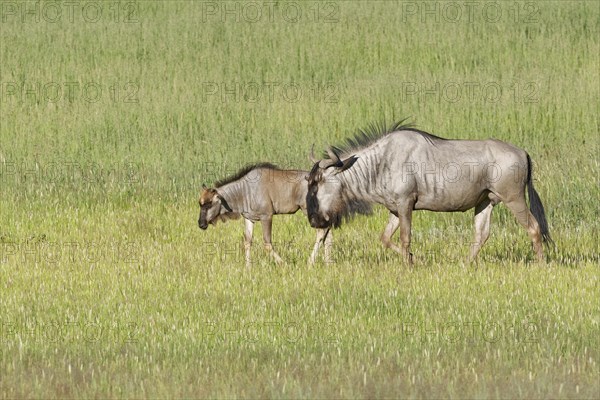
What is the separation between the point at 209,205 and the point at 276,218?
113 inches

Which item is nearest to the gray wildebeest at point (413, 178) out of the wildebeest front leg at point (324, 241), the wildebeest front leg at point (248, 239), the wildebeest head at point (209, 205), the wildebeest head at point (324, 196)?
the wildebeest head at point (324, 196)

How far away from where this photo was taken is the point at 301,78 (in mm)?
28938

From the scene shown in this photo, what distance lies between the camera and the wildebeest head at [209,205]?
15.6 meters

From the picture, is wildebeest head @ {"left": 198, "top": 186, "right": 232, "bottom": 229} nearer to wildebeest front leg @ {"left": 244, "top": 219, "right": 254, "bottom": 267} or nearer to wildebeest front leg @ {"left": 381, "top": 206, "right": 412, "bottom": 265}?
wildebeest front leg @ {"left": 244, "top": 219, "right": 254, "bottom": 267}

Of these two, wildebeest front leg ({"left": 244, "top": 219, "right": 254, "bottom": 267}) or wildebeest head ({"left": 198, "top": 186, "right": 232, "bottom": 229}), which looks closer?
wildebeest front leg ({"left": 244, "top": 219, "right": 254, "bottom": 267})

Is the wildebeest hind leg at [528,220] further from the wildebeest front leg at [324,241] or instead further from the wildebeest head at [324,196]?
the wildebeest front leg at [324,241]

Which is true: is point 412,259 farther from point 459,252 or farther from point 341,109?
point 341,109

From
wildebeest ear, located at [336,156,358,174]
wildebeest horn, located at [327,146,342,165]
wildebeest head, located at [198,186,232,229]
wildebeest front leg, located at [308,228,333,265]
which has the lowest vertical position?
wildebeest front leg, located at [308,228,333,265]

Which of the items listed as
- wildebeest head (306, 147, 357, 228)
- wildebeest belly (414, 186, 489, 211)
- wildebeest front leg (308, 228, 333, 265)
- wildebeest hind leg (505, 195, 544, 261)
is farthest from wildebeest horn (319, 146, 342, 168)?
wildebeest hind leg (505, 195, 544, 261)

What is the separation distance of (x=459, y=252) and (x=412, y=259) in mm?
1556

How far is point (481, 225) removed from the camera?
15.2 meters

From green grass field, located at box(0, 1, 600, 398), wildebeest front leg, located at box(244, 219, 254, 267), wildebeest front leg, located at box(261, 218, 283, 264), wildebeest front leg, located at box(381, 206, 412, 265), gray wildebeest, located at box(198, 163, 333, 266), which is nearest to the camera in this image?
green grass field, located at box(0, 1, 600, 398)

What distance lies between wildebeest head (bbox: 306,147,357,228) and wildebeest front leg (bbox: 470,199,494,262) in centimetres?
185

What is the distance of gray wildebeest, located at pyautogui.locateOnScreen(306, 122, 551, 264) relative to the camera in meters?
14.7
